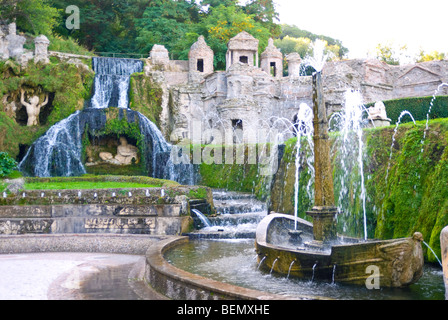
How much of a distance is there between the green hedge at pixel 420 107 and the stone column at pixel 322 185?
1164 centimetres

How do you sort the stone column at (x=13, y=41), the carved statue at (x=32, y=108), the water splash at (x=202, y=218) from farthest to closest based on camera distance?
the stone column at (x=13, y=41), the carved statue at (x=32, y=108), the water splash at (x=202, y=218)

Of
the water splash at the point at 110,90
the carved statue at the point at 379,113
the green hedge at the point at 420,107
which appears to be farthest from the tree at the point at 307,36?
the carved statue at the point at 379,113

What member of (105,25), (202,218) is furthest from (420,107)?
(105,25)

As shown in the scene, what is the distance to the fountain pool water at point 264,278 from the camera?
172 inches

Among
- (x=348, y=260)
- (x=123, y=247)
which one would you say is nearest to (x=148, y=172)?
(x=123, y=247)

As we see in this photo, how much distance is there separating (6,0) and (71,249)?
2684 cm

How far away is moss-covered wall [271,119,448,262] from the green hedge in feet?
28.4

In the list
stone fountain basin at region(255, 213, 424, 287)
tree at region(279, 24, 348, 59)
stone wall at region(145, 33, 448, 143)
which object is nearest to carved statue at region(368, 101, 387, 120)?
stone fountain basin at region(255, 213, 424, 287)

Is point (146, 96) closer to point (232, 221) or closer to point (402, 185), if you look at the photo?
point (232, 221)

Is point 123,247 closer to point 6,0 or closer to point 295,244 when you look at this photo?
point 295,244

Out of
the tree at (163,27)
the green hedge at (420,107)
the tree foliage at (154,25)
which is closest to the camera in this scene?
the green hedge at (420,107)

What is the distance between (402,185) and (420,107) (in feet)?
39.4

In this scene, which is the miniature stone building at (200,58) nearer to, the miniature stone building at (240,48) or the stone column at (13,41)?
the miniature stone building at (240,48)
